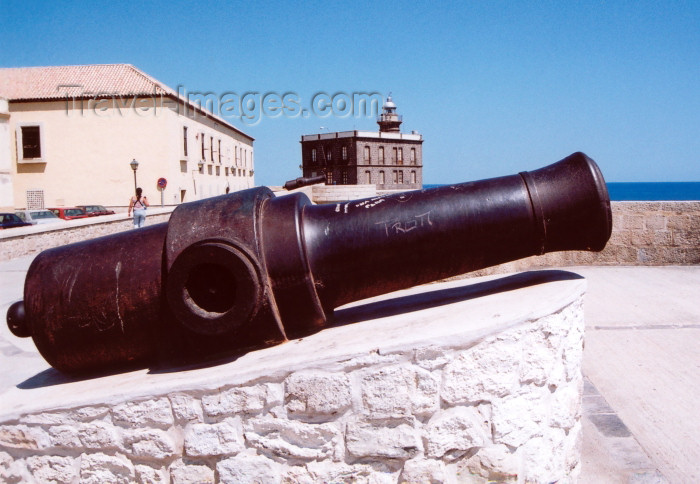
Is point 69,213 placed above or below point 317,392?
above

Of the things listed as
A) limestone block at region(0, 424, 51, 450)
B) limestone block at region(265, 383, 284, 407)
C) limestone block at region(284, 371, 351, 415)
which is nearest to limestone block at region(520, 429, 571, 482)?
limestone block at region(284, 371, 351, 415)

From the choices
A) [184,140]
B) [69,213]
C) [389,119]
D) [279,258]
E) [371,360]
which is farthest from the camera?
[389,119]

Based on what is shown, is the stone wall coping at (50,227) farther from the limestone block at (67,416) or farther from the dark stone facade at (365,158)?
the dark stone facade at (365,158)

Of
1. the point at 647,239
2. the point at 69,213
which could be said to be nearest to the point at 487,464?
the point at 647,239

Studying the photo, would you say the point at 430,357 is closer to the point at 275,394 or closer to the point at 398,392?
the point at 398,392

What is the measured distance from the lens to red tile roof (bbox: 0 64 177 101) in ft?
112

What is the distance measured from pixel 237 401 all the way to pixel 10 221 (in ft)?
73.8

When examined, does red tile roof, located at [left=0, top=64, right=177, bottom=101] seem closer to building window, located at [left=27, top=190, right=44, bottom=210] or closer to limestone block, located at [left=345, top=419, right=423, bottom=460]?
building window, located at [left=27, top=190, right=44, bottom=210]

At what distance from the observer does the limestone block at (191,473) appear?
2.53m

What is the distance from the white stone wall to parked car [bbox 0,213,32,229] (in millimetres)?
21558

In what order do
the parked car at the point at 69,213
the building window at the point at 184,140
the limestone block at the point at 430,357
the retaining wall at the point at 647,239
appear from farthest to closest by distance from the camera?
the building window at the point at 184,140 → the parked car at the point at 69,213 → the retaining wall at the point at 647,239 → the limestone block at the point at 430,357

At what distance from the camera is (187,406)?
8.11 ft

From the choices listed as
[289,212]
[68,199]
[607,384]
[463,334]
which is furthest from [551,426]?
[68,199]

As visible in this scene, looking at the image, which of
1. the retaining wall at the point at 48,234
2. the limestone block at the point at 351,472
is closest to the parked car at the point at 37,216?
the retaining wall at the point at 48,234
